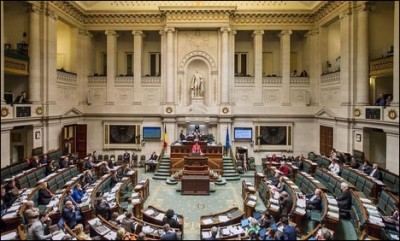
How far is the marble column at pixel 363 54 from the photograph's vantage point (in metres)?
18.5

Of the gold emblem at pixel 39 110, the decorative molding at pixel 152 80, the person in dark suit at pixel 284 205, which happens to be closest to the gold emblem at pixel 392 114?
the person in dark suit at pixel 284 205

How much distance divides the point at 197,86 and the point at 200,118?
8.25ft

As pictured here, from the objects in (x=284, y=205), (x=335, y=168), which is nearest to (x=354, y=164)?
(x=335, y=168)

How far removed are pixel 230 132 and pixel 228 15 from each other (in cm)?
893

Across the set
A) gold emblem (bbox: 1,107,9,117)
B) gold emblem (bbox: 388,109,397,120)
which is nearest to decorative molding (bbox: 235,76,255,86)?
gold emblem (bbox: 388,109,397,120)

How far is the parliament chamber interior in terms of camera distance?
38.7 feet

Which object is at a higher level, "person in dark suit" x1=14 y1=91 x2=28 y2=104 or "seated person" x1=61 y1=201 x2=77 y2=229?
"person in dark suit" x1=14 y1=91 x2=28 y2=104

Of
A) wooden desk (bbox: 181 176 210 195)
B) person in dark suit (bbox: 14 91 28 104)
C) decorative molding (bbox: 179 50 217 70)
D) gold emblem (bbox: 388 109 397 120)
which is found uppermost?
decorative molding (bbox: 179 50 217 70)

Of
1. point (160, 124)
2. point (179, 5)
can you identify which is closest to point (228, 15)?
point (179, 5)

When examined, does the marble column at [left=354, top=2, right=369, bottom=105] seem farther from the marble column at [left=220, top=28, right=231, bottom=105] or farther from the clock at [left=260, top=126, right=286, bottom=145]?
the marble column at [left=220, top=28, right=231, bottom=105]

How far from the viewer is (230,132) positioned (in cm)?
2545

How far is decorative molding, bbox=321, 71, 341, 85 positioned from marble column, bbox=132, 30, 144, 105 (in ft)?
45.8

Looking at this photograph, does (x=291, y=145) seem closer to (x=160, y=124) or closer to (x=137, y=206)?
(x=160, y=124)

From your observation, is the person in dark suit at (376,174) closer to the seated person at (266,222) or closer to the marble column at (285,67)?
the seated person at (266,222)
